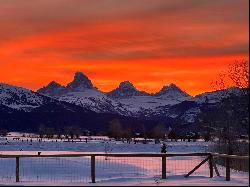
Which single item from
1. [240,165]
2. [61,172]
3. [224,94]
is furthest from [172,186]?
[224,94]

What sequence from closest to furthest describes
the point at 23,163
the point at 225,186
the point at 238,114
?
the point at 225,186 → the point at 238,114 → the point at 23,163

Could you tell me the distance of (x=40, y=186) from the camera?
22375 mm

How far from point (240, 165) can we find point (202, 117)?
1015 inches

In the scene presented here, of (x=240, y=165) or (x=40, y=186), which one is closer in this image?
(x=40, y=186)

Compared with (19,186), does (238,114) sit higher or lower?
higher

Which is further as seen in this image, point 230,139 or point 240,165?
point 230,139

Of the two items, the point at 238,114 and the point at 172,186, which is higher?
the point at 238,114

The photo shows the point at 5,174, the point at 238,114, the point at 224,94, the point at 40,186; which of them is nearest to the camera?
the point at 40,186

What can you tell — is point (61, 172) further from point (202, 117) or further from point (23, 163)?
point (202, 117)

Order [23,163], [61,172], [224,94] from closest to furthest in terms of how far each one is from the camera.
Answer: [61,172] → [23,163] → [224,94]

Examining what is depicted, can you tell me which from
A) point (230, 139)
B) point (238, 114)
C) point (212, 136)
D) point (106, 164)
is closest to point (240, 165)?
point (238, 114)

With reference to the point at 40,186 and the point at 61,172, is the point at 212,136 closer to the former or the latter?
the point at 61,172

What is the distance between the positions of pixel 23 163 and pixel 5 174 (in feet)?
24.8

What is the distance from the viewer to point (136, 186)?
21656 mm
